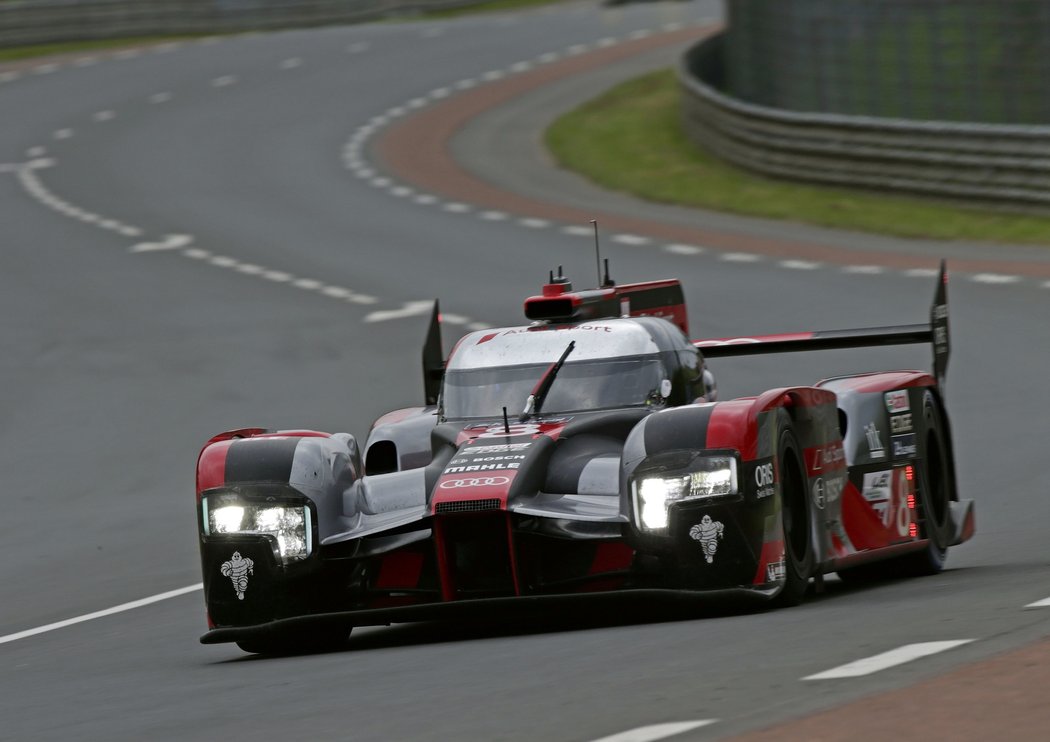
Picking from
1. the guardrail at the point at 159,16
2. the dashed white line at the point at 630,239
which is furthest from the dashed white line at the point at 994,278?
the guardrail at the point at 159,16

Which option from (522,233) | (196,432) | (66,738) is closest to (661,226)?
(522,233)

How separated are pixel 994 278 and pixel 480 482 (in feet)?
54.2

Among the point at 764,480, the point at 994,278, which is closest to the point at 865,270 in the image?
the point at 994,278

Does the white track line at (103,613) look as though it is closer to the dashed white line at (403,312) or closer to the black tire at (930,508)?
the black tire at (930,508)

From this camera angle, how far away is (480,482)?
28.8 feet

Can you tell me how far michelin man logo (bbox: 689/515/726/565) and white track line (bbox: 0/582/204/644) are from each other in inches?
166

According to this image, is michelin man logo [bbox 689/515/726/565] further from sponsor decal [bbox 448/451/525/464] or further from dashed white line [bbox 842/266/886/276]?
dashed white line [bbox 842/266/886/276]

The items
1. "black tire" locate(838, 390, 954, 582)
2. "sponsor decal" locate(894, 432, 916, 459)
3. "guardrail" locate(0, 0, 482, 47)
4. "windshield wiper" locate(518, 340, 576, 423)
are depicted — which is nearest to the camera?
"windshield wiper" locate(518, 340, 576, 423)

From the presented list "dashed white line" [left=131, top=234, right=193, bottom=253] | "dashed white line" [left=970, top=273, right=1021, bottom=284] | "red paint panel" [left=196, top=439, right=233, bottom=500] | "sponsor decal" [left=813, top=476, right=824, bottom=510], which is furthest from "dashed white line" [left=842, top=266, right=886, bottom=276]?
"red paint panel" [left=196, top=439, right=233, bottom=500]

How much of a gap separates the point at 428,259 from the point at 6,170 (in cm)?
1334

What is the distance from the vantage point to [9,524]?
1576cm

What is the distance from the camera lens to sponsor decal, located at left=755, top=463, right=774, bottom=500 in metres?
8.64

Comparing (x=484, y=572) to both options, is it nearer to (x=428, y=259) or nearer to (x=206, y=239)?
(x=428, y=259)

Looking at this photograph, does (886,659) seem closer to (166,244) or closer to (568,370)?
(568,370)
